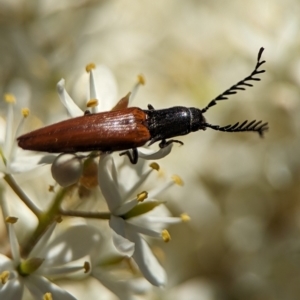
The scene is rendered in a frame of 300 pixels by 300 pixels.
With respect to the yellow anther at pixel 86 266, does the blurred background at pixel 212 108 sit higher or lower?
higher

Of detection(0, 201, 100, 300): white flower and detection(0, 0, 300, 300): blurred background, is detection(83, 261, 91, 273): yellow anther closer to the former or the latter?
detection(0, 201, 100, 300): white flower

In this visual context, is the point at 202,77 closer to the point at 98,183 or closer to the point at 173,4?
the point at 173,4

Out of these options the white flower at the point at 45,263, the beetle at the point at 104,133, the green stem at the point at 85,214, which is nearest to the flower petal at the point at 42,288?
the white flower at the point at 45,263

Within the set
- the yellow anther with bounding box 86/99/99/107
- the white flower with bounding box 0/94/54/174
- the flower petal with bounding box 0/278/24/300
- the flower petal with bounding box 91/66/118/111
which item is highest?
the flower petal with bounding box 91/66/118/111

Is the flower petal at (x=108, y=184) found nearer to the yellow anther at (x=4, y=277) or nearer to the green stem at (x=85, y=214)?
the green stem at (x=85, y=214)

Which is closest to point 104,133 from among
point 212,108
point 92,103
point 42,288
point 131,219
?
point 92,103

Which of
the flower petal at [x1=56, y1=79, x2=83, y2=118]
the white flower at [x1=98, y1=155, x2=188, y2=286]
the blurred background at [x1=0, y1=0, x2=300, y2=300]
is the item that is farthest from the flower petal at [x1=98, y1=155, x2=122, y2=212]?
the blurred background at [x1=0, y1=0, x2=300, y2=300]
